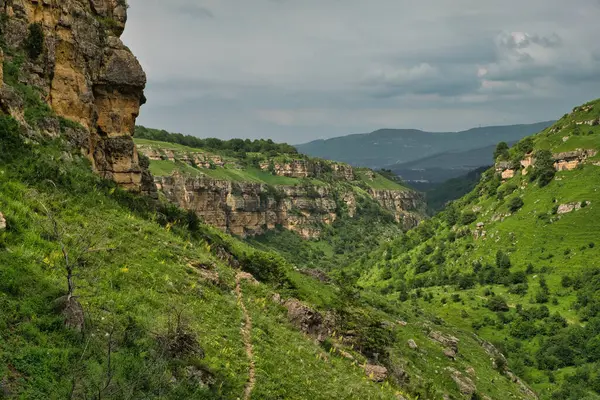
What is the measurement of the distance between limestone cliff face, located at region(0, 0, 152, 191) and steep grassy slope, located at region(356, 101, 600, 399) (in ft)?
222

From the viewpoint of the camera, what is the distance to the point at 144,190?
43.3m

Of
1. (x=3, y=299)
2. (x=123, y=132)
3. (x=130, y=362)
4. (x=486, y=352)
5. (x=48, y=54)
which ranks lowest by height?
(x=486, y=352)

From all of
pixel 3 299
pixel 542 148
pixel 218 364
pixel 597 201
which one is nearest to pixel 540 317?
pixel 597 201

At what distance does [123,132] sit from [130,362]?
29.3m

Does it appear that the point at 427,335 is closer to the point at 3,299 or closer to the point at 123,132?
the point at 123,132

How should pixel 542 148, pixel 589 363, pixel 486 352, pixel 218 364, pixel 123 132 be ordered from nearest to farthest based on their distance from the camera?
pixel 218 364 → pixel 123 132 → pixel 486 352 → pixel 589 363 → pixel 542 148

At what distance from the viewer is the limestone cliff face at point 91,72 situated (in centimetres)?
3359

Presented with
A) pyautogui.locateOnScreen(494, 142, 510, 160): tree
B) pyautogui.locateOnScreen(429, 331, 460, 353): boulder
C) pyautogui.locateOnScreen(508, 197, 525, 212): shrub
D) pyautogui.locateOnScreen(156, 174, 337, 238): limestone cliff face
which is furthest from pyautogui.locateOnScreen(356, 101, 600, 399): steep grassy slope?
pyautogui.locateOnScreen(156, 174, 337, 238): limestone cliff face

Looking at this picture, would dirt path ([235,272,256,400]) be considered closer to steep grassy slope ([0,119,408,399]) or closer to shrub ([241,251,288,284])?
steep grassy slope ([0,119,408,399])

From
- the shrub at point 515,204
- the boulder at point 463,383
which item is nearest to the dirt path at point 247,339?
the boulder at point 463,383

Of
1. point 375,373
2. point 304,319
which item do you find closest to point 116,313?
point 304,319

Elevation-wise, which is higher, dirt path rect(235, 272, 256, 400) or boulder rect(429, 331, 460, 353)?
dirt path rect(235, 272, 256, 400)

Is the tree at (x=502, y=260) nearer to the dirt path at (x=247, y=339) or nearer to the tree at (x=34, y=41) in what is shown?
the dirt path at (x=247, y=339)

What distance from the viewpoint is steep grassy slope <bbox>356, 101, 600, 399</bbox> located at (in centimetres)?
8806
